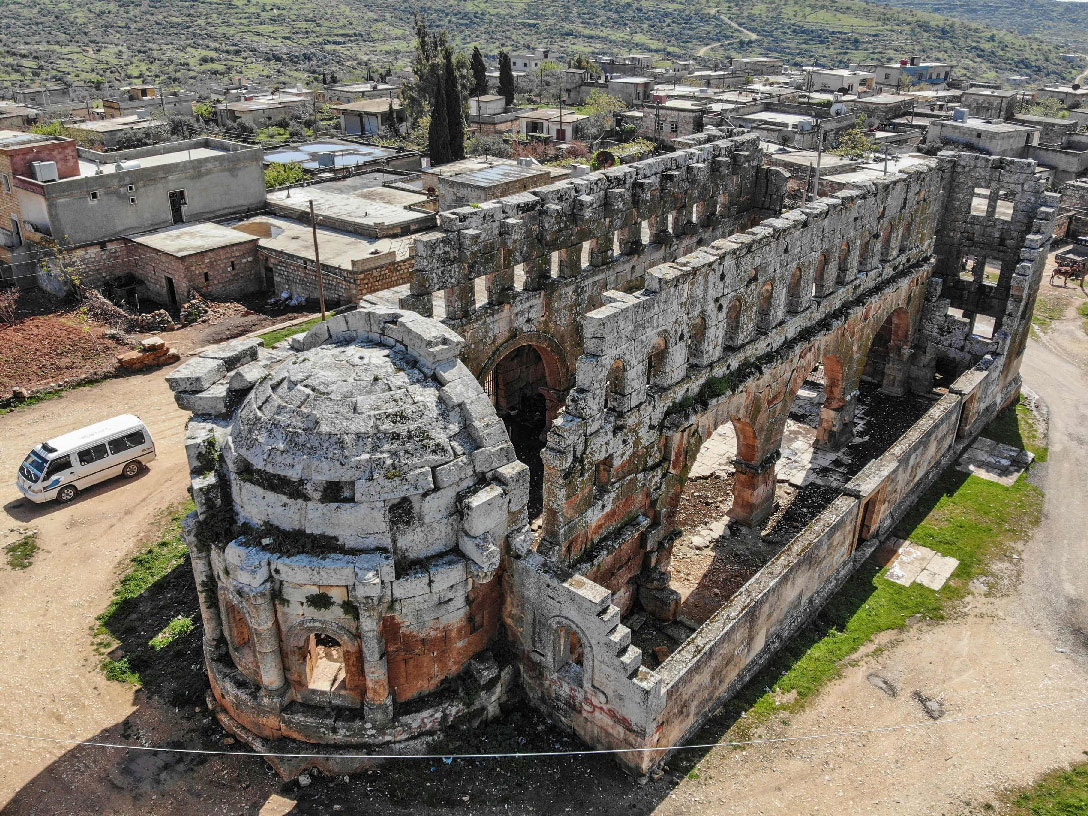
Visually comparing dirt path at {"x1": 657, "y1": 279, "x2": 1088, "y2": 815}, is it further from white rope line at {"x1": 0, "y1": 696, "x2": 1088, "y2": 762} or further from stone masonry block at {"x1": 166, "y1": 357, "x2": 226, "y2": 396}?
stone masonry block at {"x1": 166, "y1": 357, "x2": 226, "y2": 396}

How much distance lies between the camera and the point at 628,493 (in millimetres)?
17969

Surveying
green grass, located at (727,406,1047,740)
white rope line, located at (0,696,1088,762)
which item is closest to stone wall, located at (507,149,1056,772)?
white rope line, located at (0,696,1088,762)

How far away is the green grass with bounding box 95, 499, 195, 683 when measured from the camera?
58.3 feet

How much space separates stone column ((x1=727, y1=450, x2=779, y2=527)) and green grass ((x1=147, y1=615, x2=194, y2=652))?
13.2 metres

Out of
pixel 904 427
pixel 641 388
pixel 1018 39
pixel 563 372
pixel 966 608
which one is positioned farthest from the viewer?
pixel 1018 39

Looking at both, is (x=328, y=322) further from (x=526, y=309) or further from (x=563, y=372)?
(x=563, y=372)

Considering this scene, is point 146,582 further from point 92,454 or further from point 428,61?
point 428,61

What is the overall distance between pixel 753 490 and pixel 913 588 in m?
4.30

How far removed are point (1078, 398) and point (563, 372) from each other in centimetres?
1935

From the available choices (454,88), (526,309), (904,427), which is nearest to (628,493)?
(526,309)

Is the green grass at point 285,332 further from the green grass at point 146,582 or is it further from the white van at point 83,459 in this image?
the green grass at point 146,582

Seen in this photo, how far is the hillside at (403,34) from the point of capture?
107875mm

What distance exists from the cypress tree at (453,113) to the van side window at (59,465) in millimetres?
35306

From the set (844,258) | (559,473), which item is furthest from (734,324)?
(559,473)
